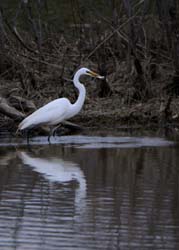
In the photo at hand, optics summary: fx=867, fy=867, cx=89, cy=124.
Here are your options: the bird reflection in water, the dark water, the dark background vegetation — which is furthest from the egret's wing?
the bird reflection in water

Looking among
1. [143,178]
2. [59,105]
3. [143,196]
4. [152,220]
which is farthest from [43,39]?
[152,220]

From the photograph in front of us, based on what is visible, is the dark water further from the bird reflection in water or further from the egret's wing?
the egret's wing

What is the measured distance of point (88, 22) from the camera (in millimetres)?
21562

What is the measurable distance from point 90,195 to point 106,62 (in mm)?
10723

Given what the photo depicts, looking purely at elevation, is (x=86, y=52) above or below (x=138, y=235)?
above

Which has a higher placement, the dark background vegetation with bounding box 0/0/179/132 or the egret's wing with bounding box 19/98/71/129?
the dark background vegetation with bounding box 0/0/179/132

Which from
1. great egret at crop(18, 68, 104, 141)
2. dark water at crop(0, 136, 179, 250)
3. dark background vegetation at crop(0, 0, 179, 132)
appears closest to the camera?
dark water at crop(0, 136, 179, 250)

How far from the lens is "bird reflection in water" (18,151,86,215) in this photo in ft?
33.4

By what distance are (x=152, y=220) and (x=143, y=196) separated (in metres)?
1.41

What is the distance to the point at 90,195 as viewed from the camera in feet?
32.8

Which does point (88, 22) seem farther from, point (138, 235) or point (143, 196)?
point (138, 235)

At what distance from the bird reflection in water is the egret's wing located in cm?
187

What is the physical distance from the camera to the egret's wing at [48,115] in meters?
15.6

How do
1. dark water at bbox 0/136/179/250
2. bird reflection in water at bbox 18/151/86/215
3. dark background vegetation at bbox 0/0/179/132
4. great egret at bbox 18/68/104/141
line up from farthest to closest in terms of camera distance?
dark background vegetation at bbox 0/0/179/132 → great egret at bbox 18/68/104/141 → bird reflection in water at bbox 18/151/86/215 → dark water at bbox 0/136/179/250
